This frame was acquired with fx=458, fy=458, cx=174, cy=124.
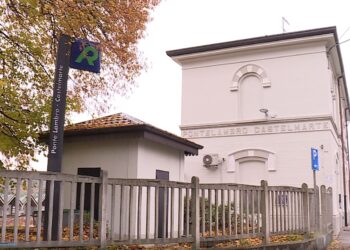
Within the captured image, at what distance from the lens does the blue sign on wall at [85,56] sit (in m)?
8.78

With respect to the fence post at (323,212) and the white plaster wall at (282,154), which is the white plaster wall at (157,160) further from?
the white plaster wall at (282,154)

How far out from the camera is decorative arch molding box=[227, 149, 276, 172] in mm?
19417

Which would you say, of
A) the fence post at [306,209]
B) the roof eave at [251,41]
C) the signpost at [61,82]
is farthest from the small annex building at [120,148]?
the roof eave at [251,41]

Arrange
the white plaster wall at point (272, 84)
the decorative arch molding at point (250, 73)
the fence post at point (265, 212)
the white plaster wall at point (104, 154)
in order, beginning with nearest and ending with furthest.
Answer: the fence post at point (265, 212), the white plaster wall at point (104, 154), the white plaster wall at point (272, 84), the decorative arch molding at point (250, 73)

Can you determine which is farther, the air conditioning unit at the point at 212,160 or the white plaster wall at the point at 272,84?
the air conditioning unit at the point at 212,160

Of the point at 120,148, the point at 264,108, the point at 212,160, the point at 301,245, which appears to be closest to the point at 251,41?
the point at 264,108

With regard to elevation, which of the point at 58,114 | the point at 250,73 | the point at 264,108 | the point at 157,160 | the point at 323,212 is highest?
the point at 250,73

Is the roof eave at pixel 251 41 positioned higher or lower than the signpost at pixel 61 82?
higher

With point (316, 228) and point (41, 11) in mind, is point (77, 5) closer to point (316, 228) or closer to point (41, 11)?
point (41, 11)

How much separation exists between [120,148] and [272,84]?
11.2 m

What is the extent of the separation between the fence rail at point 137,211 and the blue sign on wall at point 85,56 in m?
2.30

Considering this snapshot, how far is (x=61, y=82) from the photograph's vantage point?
812 centimetres

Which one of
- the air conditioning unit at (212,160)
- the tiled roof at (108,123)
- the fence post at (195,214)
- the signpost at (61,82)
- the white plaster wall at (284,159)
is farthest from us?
the air conditioning unit at (212,160)

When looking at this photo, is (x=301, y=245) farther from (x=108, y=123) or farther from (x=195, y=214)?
(x=108, y=123)
